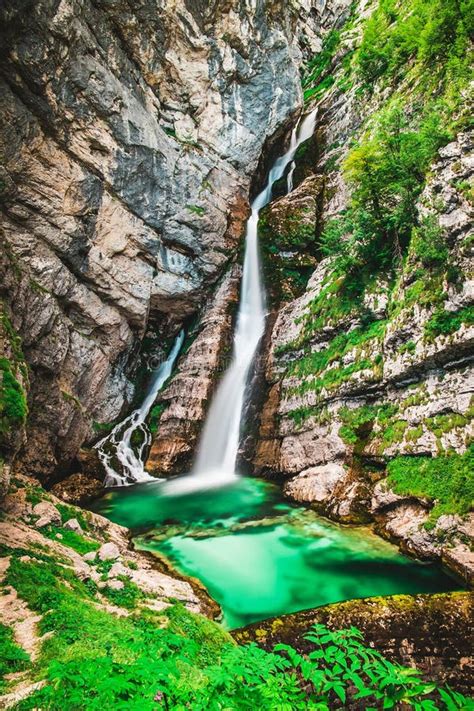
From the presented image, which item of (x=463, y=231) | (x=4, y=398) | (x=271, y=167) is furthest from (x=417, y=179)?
(x=271, y=167)

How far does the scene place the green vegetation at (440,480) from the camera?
880 cm

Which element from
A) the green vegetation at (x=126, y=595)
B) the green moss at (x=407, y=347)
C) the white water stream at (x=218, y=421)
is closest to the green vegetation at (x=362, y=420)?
the green moss at (x=407, y=347)

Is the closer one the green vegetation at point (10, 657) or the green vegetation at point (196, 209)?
the green vegetation at point (10, 657)

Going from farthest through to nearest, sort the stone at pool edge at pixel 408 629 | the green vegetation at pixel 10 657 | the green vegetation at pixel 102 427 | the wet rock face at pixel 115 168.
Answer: the green vegetation at pixel 102 427 < the wet rock face at pixel 115 168 < the stone at pool edge at pixel 408 629 < the green vegetation at pixel 10 657

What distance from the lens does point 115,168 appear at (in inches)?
696

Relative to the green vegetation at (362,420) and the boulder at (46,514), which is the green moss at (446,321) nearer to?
the green vegetation at (362,420)

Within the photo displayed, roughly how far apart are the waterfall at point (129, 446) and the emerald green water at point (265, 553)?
2948 millimetres

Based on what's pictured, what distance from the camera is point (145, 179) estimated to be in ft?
62.9

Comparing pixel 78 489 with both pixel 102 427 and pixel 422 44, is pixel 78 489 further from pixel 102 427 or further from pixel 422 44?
pixel 422 44

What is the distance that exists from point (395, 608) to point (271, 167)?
27558mm

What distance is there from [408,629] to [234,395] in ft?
43.8

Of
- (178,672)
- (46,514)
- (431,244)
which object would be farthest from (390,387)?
(178,672)

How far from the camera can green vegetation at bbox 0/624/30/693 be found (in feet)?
11.2

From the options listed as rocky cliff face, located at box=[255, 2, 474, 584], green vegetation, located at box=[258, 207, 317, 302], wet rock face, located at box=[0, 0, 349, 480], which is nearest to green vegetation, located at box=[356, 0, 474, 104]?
rocky cliff face, located at box=[255, 2, 474, 584]
